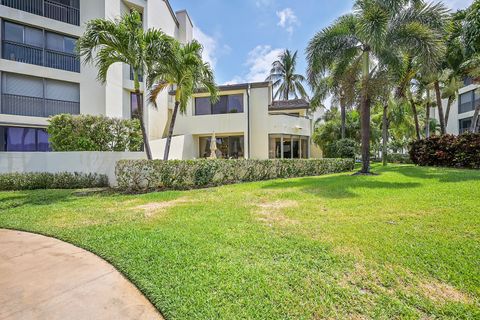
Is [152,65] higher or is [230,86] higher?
[230,86]

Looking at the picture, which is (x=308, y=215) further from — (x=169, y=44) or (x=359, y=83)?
(x=359, y=83)

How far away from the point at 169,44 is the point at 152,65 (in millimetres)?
1292

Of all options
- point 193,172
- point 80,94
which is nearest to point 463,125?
point 193,172

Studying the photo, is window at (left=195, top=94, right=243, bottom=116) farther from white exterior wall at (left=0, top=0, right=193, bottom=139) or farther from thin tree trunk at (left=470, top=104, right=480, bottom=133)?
thin tree trunk at (left=470, top=104, right=480, bottom=133)

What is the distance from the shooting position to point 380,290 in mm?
3146

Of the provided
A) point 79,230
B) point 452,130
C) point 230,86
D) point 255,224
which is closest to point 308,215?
point 255,224

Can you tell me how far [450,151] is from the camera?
15.2 meters

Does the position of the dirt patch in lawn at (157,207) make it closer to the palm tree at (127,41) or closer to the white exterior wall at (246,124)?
the palm tree at (127,41)

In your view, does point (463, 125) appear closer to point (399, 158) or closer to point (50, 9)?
point (399, 158)

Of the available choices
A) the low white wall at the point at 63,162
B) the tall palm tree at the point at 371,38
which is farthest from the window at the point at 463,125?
the low white wall at the point at 63,162

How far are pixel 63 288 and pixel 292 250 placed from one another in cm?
331

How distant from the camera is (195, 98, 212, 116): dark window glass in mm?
21639

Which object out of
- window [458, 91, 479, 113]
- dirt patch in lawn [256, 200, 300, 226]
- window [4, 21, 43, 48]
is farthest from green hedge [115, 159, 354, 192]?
window [458, 91, 479, 113]

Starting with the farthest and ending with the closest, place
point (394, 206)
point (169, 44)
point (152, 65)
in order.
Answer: point (152, 65) < point (169, 44) < point (394, 206)
